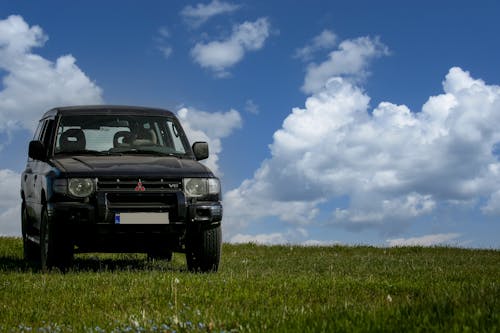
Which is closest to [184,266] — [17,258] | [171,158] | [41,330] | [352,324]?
[171,158]

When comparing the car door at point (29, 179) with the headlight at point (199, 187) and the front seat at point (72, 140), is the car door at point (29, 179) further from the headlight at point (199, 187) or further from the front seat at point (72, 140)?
the headlight at point (199, 187)

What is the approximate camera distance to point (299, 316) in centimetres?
606

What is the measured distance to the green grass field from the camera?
18.4 feet

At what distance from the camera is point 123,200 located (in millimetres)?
10852

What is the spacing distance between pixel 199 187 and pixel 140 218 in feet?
3.27

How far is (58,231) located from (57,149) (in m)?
1.80

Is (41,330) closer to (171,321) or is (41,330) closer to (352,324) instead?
(171,321)

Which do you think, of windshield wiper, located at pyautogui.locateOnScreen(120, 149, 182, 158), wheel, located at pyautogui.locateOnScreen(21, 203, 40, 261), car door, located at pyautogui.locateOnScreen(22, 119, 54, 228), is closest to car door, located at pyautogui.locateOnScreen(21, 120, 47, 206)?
car door, located at pyautogui.locateOnScreen(22, 119, 54, 228)

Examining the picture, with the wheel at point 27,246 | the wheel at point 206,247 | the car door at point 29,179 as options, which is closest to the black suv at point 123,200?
the wheel at point 206,247

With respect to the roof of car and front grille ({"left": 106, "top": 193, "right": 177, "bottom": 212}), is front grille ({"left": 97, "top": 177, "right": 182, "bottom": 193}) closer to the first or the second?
front grille ({"left": 106, "top": 193, "right": 177, "bottom": 212})

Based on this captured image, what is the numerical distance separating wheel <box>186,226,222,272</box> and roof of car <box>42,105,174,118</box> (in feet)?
8.51

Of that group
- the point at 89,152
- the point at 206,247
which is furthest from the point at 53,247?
the point at 206,247

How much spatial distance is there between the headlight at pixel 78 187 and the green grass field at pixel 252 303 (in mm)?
1203

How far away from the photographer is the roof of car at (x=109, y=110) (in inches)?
497
